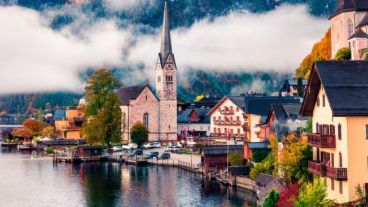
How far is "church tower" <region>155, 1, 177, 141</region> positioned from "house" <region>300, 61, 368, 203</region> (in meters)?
92.9

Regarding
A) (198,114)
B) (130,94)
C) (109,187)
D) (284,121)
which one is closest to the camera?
(284,121)

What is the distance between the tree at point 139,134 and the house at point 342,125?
264 feet

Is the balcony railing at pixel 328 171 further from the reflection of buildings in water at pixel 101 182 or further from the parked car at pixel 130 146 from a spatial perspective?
the parked car at pixel 130 146

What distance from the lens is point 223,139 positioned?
112250 mm

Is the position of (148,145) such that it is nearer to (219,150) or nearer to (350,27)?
(219,150)

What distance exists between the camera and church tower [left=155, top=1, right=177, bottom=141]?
440 feet

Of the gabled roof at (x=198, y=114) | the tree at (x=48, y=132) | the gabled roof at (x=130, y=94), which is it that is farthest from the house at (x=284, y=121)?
the tree at (x=48, y=132)

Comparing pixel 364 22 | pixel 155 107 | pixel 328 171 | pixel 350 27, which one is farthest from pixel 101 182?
pixel 155 107

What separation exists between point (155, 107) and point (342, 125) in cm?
9800

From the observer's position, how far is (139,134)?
4751 inches

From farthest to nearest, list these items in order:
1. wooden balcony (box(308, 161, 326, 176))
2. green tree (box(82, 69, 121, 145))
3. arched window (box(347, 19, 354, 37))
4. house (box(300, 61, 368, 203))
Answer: green tree (box(82, 69, 121, 145)) < arched window (box(347, 19, 354, 37)) < wooden balcony (box(308, 161, 326, 176)) < house (box(300, 61, 368, 203))

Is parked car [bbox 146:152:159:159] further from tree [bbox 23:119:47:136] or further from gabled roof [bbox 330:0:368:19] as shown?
tree [bbox 23:119:47:136]

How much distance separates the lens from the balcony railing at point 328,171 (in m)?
37.5

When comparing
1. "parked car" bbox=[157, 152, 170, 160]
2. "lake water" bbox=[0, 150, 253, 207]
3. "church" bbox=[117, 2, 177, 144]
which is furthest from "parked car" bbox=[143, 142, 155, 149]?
"lake water" bbox=[0, 150, 253, 207]
